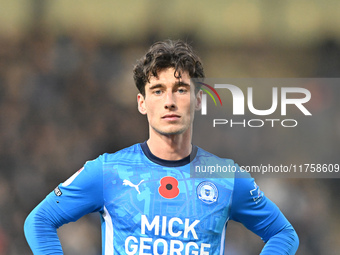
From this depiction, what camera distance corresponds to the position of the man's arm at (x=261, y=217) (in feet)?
10.4

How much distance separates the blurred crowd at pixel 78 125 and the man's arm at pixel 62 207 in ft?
11.7

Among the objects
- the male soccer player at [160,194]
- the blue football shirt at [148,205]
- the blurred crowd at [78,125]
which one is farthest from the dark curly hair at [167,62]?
the blurred crowd at [78,125]

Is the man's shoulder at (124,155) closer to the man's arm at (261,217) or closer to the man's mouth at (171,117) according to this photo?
the man's mouth at (171,117)

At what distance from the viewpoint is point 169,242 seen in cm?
301

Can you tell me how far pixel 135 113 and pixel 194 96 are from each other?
389 cm

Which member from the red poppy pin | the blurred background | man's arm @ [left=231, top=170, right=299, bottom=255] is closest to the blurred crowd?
the blurred background

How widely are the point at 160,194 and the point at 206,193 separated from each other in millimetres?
275

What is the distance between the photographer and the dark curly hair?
317 centimetres

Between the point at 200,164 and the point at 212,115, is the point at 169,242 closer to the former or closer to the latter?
the point at 200,164

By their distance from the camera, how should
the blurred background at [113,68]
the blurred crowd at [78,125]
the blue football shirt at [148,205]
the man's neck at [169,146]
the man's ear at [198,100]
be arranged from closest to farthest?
the blue football shirt at [148,205] → the man's neck at [169,146] → the man's ear at [198,100] → the blurred crowd at [78,125] → the blurred background at [113,68]

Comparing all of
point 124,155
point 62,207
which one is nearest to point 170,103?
point 124,155

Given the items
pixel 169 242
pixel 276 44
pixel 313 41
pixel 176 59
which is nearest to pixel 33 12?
pixel 276 44

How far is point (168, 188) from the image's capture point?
10.2ft

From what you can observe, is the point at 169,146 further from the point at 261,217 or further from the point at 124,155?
the point at 261,217
